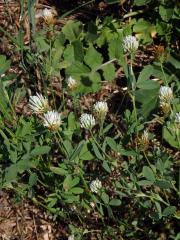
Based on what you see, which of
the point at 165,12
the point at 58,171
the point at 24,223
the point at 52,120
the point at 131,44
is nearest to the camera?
the point at 52,120

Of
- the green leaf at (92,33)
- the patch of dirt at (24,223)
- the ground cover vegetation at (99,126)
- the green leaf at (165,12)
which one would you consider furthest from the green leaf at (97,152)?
the green leaf at (165,12)

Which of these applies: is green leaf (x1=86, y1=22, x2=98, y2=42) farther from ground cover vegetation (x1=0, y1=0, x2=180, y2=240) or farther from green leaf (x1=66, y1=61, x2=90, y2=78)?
green leaf (x1=66, y1=61, x2=90, y2=78)

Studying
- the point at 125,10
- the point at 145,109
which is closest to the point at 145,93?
the point at 145,109

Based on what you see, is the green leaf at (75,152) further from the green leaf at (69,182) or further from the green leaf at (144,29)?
the green leaf at (144,29)

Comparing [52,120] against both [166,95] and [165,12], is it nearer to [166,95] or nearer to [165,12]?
[166,95]

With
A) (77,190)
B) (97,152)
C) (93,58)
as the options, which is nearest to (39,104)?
(97,152)

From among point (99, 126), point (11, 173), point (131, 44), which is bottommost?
point (99, 126)

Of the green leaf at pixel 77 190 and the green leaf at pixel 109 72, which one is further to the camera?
the green leaf at pixel 109 72
